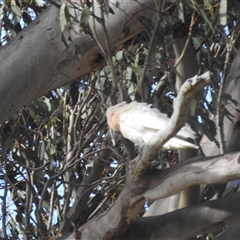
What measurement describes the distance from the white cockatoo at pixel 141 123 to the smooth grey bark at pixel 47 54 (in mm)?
266

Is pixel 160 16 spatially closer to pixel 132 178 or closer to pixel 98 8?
pixel 98 8

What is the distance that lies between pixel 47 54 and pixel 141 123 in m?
0.50

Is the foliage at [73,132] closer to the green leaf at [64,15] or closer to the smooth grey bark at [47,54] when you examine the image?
the smooth grey bark at [47,54]

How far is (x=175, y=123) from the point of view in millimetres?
2033

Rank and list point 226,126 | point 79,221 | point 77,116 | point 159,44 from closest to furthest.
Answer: point 159,44 → point 226,126 → point 79,221 → point 77,116

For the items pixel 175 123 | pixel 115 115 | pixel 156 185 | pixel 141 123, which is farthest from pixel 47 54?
pixel 175 123

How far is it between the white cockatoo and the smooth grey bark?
0.87ft

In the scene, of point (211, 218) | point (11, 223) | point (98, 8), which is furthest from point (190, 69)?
point (11, 223)

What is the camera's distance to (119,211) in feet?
8.75

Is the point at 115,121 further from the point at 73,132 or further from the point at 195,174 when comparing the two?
the point at 73,132

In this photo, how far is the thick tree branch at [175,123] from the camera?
1.80 metres

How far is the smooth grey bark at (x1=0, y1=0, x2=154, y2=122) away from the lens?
2734 millimetres

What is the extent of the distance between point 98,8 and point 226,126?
92 centimetres

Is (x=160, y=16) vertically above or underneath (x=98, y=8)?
underneath
